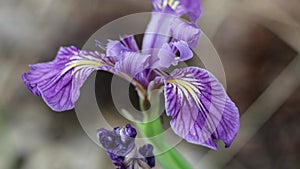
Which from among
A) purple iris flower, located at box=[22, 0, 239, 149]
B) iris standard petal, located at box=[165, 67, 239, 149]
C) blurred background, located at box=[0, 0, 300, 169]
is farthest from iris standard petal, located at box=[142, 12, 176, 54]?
blurred background, located at box=[0, 0, 300, 169]

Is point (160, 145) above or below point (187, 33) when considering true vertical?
below

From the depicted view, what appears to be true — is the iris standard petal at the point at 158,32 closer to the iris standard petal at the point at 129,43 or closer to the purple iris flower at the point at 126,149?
the iris standard petal at the point at 129,43

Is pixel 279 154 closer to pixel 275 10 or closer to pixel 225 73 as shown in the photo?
pixel 225 73

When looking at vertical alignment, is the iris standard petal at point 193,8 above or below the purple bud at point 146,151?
above

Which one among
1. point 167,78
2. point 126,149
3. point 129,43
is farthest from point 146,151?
point 129,43

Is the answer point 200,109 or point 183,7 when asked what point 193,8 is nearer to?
point 183,7

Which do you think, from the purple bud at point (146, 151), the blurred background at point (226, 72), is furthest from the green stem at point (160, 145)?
the blurred background at point (226, 72)
